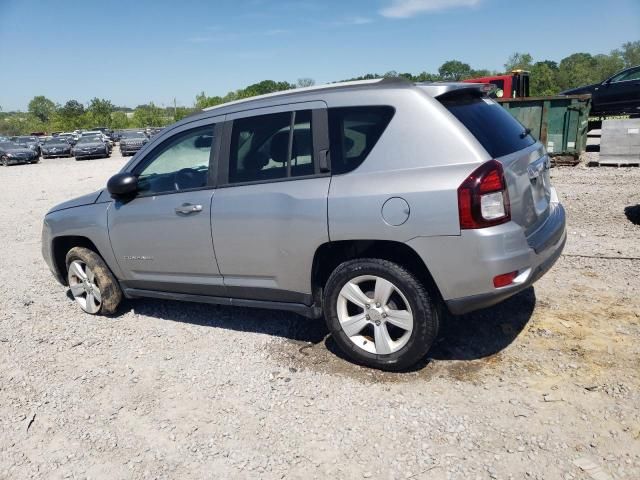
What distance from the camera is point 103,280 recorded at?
15.4ft

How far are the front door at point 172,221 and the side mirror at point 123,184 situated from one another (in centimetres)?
9

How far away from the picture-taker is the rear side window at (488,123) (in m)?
3.12

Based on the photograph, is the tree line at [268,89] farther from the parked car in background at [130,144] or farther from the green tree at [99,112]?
the parked car in background at [130,144]

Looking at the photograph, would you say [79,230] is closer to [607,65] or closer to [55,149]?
[55,149]

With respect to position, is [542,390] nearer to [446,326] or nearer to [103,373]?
[446,326]

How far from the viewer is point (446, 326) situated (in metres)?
4.04

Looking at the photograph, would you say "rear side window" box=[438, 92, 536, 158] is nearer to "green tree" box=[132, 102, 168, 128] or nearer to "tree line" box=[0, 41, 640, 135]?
"tree line" box=[0, 41, 640, 135]

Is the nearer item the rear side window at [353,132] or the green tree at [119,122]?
the rear side window at [353,132]

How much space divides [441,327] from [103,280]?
3089 millimetres

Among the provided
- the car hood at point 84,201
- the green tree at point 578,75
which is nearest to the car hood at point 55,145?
the car hood at point 84,201

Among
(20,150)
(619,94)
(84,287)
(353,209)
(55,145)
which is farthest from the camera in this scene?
(55,145)

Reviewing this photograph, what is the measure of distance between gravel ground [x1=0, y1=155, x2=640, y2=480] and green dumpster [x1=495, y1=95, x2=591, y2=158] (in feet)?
25.8

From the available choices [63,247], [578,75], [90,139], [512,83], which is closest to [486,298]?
[63,247]

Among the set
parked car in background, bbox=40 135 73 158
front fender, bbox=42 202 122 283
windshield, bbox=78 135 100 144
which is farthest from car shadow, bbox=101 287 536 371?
parked car in background, bbox=40 135 73 158
